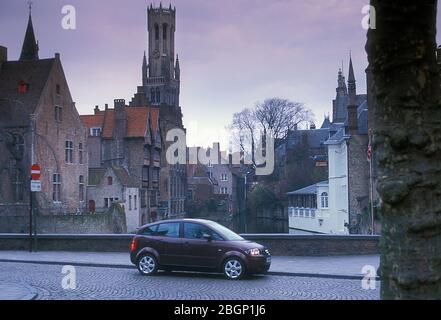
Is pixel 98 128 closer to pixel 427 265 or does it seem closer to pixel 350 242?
pixel 350 242

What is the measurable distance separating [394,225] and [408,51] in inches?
50.3

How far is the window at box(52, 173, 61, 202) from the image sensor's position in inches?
1923

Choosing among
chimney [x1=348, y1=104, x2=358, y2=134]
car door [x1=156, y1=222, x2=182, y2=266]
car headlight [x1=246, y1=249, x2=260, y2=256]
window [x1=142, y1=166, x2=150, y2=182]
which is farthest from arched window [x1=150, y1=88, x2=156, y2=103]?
car headlight [x1=246, y1=249, x2=260, y2=256]

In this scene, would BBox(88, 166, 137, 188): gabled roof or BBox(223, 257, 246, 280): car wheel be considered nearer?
A: BBox(223, 257, 246, 280): car wheel

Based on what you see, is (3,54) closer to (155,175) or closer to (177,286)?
(155,175)

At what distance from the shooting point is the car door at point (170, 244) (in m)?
15.6

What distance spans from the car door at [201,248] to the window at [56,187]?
1394 inches

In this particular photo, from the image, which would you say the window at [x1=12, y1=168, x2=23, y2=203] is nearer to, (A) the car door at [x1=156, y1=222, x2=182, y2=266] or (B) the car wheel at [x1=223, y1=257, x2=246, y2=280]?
(A) the car door at [x1=156, y1=222, x2=182, y2=266]

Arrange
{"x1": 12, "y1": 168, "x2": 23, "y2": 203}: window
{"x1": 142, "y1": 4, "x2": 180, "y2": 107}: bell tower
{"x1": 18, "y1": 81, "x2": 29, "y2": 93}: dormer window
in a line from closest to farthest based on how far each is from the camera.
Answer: {"x1": 12, "y1": 168, "x2": 23, "y2": 203}: window → {"x1": 18, "y1": 81, "x2": 29, "y2": 93}: dormer window → {"x1": 142, "y1": 4, "x2": 180, "y2": 107}: bell tower

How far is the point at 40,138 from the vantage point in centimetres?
4675

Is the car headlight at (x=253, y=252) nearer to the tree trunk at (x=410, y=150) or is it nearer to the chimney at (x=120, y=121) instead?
the tree trunk at (x=410, y=150)

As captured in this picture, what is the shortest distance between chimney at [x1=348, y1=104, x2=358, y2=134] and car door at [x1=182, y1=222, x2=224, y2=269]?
28694mm

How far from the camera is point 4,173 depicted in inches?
1797

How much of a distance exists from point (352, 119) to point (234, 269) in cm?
2935
